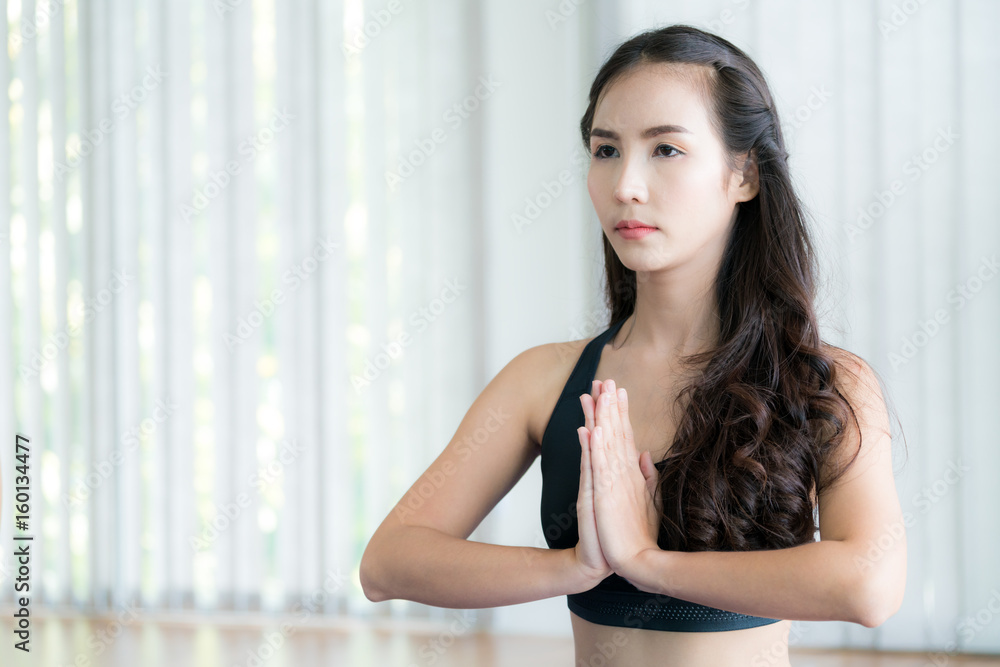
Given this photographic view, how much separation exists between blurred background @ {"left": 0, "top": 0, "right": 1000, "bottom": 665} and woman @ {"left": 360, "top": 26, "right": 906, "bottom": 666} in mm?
1739

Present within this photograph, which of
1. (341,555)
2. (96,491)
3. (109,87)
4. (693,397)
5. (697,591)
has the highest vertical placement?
(109,87)

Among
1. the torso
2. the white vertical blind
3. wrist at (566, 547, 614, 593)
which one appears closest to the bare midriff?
the torso

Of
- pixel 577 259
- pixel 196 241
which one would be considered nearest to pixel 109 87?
pixel 196 241

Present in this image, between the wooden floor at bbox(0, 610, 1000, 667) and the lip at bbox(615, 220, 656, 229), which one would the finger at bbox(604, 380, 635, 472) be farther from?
the wooden floor at bbox(0, 610, 1000, 667)

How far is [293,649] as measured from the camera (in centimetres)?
303

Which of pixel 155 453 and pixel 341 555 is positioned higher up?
pixel 155 453

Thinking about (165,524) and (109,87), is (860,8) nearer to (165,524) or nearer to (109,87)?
(109,87)

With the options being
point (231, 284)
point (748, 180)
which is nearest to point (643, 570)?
point (748, 180)

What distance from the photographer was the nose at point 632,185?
1078 millimetres

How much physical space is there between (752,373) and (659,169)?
357 mm

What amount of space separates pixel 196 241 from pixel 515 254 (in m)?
1.54

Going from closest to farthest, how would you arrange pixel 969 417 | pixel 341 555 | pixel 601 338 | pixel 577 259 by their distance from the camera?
pixel 601 338 → pixel 969 417 → pixel 577 259 → pixel 341 555

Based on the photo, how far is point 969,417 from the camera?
2770 millimetres

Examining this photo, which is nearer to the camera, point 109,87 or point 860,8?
point 860,8
